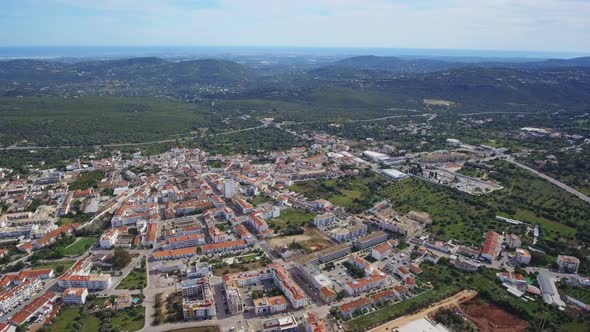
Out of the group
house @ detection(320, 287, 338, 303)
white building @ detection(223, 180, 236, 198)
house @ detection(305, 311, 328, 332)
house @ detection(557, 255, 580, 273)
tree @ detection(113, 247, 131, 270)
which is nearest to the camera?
house @ detection(305, 311, 328, 332)

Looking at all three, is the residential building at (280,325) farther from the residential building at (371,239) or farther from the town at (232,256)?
the residential building at (371,239)

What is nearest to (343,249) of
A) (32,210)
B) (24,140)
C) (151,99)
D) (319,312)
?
(319,312)

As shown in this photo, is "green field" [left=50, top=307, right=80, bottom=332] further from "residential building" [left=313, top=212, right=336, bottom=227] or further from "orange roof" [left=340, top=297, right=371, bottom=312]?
"residential building" [left=313, top=212, right=336, bottom=227]

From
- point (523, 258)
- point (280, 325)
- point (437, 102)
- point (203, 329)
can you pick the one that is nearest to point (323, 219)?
point (280, 325)

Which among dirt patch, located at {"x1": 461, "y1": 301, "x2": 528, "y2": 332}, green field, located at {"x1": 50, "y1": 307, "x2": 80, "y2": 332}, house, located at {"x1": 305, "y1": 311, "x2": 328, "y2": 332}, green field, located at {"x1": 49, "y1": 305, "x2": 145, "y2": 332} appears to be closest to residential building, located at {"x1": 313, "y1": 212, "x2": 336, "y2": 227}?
house, located at {"x1": 305, "y1": 311, "x2": 328, "y2": 332}

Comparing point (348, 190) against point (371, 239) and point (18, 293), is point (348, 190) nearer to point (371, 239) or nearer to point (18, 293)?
point (371, 239)

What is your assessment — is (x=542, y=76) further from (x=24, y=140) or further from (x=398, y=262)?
(x=24, y=140)
